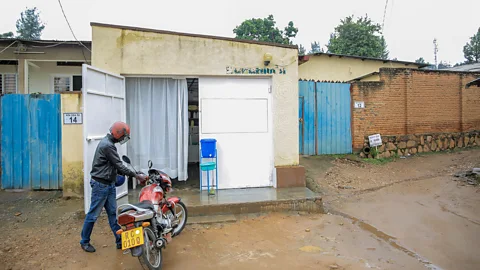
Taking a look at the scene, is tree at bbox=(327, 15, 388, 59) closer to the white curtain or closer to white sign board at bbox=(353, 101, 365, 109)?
white sign board at bbox=(353, 101, 365, 109)

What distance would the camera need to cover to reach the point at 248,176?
6.89 metres

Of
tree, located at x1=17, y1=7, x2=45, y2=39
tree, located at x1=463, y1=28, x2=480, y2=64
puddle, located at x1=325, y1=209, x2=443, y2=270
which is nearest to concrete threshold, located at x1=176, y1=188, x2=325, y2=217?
puddle, located at x1=325, y1=209, x2=443, y2=270

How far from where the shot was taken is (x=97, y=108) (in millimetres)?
5391

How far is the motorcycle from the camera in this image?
348cm

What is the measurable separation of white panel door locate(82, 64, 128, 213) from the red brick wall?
699 cm

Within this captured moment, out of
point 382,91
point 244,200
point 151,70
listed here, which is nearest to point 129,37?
point 151,70

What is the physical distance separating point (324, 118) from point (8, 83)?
10761 mm

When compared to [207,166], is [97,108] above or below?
above

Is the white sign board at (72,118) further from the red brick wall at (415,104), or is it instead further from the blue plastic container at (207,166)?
the red brick wall at (415,104)

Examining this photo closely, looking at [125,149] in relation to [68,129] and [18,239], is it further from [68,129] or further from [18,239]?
[18,239]

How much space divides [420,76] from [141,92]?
9.22 metres

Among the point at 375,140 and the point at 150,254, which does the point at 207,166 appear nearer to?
the point at 150,254

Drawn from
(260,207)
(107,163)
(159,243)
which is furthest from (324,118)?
(159,243)

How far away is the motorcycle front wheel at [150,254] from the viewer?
139 inches
